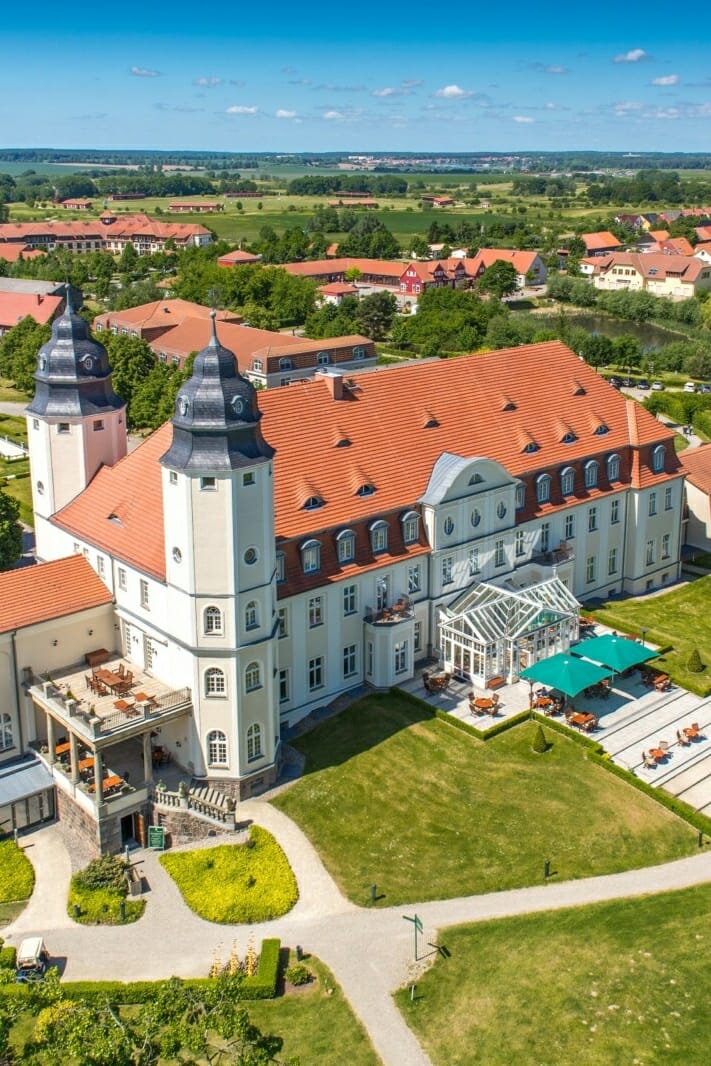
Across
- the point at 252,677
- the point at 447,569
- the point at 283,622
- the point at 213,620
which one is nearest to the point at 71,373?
the point at 213,620

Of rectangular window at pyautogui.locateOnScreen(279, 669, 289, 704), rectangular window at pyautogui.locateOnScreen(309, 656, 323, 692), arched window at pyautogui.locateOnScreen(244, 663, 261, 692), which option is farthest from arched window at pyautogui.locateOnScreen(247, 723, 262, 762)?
rectangular window at pyautogui.locateOnScreen(309, 656, 323, 692)

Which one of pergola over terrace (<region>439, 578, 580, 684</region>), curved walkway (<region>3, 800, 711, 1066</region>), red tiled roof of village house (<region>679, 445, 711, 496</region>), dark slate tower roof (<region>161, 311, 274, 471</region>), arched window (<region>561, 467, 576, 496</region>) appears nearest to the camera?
curved walkway (<region>3, 800, 711, 1066</region>)

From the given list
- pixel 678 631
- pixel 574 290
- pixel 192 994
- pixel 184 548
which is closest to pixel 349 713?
pixel 184 548

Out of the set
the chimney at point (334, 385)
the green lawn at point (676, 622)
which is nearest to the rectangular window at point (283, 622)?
the chimney at point (334, 385)

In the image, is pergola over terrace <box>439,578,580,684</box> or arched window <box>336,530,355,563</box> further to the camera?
pergola over terrace <box>439,578,580,684</box>

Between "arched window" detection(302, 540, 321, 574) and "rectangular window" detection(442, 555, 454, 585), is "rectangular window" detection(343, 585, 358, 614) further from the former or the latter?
"rectangular window" detection(442, 555, 454, 585)

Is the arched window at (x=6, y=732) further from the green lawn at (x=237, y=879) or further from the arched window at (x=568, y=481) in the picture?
the arched window at (x=568, y=481)

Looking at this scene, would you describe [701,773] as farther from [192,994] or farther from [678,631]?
[192,994]
